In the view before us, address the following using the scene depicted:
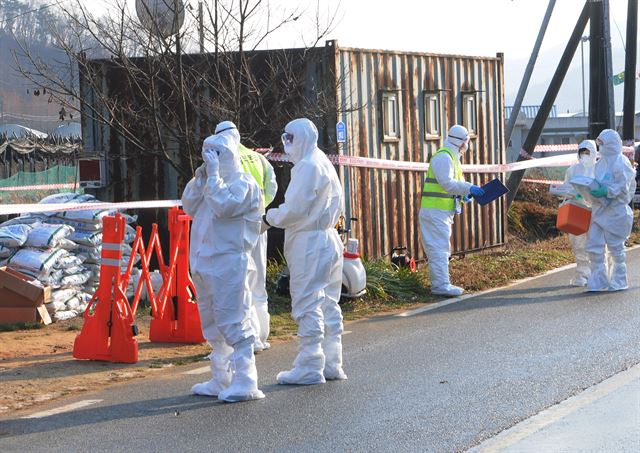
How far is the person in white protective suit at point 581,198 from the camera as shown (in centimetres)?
1509

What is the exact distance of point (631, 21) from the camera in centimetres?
2853

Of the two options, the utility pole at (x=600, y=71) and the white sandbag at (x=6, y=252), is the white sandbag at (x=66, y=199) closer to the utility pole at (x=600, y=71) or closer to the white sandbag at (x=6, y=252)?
the white sandbag at (x=6, y=252)

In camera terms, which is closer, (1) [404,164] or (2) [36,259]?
(2) [36,259]

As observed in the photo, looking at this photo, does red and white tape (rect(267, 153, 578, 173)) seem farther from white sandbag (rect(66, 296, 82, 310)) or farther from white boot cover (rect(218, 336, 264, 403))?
white boot cover (rect(218, 336, 264, 403))

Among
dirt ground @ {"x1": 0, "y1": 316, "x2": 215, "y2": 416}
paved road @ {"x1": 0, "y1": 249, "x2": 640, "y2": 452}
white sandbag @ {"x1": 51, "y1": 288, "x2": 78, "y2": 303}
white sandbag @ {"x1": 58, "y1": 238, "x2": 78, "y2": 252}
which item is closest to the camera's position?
paved road @ {"x1": 0, "y1": 249, "x2": 640, "y2": 452}

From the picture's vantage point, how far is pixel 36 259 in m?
12.6

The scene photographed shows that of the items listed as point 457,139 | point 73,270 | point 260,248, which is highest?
point 457,139

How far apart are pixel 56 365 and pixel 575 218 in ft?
23.3

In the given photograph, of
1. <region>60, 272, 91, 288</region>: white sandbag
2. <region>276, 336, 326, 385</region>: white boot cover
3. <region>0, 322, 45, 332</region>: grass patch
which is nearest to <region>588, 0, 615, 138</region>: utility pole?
<region>60, 272, 91, 288</region>: white sandbag

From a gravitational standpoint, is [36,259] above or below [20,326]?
above

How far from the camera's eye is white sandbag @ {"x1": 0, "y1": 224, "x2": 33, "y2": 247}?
12.8 m

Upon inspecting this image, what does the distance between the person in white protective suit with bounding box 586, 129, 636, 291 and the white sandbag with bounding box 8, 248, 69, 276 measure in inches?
246

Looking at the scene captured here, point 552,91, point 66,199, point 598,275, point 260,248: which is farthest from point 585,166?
point 552,91

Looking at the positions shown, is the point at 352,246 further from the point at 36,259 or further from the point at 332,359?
the point at 332,359
